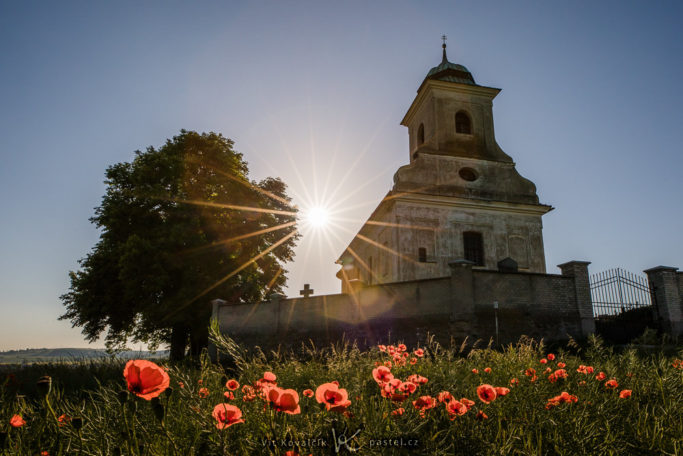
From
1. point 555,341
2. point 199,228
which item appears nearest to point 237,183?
point 199,228

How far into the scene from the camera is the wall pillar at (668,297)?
13.9 m

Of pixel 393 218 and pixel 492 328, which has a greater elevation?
pixel 393 218

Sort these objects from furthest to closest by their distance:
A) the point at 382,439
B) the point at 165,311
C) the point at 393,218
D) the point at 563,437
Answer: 1. the point at 393,218
2. the point at 165,311
3. the point at 563,437
4. the point at 382,439

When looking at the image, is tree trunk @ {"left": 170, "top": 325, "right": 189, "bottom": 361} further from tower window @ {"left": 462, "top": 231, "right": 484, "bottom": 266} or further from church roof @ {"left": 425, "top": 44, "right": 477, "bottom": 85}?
church roof @ {"left": 425, "top": 44, "right": 477, "bottom": 85}

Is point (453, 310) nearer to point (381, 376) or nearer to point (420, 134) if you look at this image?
point (381, 376)

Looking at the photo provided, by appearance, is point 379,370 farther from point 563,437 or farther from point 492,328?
point 492,328

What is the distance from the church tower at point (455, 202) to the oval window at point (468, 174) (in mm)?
49

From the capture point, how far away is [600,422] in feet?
8.17

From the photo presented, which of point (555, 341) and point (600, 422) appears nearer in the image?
point (600, 422)

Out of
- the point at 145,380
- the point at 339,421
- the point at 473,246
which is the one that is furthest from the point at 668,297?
the point at 145,380

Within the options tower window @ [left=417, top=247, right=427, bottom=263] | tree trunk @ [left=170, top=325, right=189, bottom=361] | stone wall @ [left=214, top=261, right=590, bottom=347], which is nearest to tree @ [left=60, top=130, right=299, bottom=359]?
tree trunk @ [left=170, top=325, right=189, bottom=361]

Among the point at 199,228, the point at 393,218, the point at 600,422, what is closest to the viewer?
the point at 600,422

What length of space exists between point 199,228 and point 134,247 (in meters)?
2.62

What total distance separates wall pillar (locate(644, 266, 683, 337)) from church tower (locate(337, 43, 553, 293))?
4.70 meters
